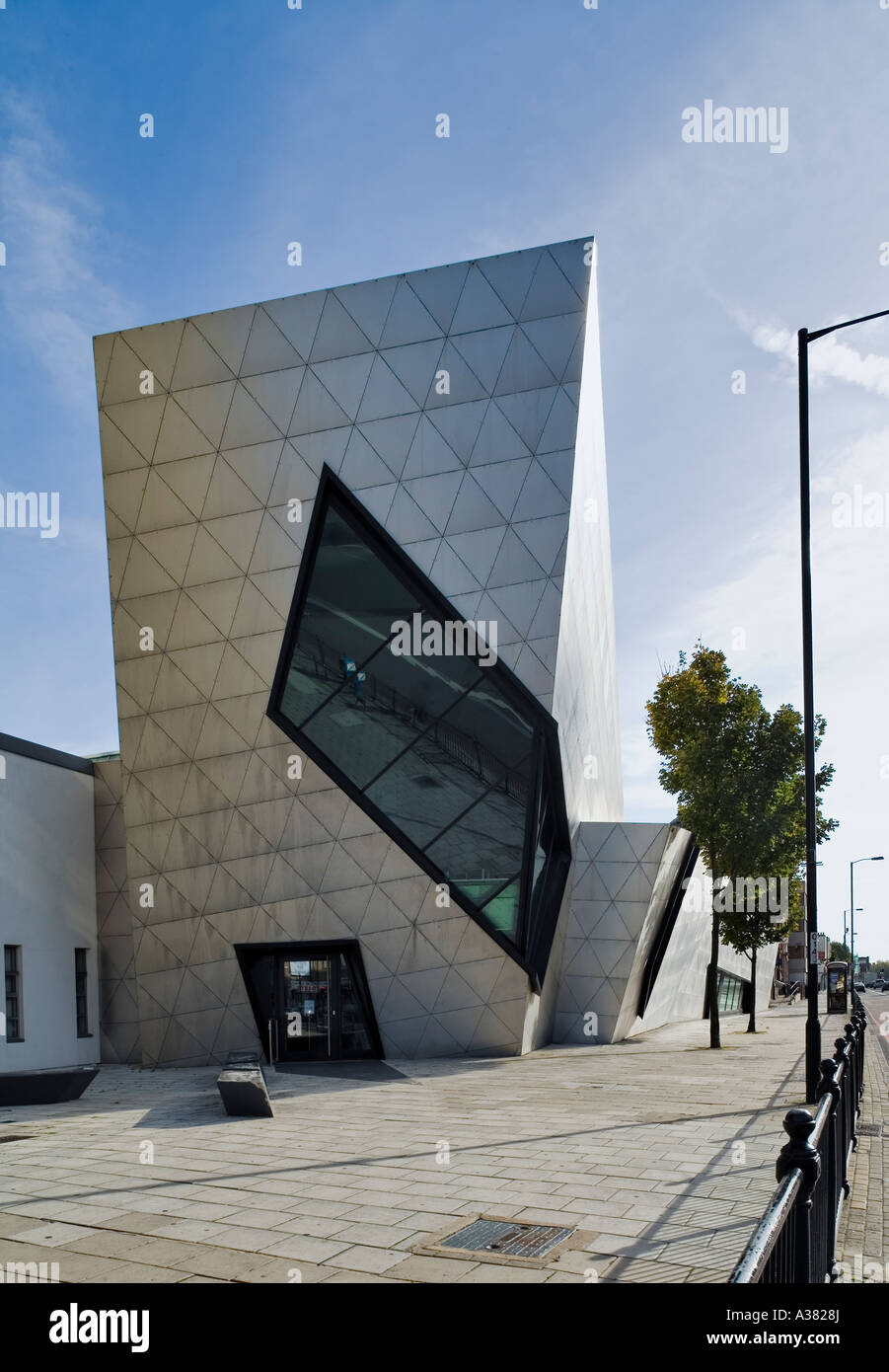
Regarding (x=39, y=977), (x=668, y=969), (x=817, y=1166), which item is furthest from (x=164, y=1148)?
(x=668, y=969)

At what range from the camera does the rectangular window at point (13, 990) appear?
21984 millimetres

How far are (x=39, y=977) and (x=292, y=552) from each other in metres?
10.8

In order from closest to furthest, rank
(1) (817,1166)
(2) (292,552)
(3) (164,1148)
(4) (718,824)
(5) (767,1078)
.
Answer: (1) (817,1166) → (3) (164,1148) → (5) (767,1078) → (2) (292,552) → (4) (718,824)

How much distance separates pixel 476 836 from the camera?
20.4 metres

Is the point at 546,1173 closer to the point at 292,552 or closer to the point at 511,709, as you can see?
the point at 511,709

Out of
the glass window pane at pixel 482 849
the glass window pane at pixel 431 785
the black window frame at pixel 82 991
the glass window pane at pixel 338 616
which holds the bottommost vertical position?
the black window frame at pixel 82 991

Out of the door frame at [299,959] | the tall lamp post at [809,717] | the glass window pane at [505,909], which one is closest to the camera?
the tall lamp post at [809,717]

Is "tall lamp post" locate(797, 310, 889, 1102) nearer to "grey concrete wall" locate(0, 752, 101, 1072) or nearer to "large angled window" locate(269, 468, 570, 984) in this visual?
"large angled window" locate(269, 468, 570, 984)

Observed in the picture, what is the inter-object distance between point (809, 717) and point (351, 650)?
9.63 m

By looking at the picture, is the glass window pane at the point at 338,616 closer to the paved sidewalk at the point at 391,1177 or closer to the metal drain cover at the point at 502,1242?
the paved sidewalk at the point at 391,1177

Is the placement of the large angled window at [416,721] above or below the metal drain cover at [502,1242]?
above

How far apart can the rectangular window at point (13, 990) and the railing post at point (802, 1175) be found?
20201mm

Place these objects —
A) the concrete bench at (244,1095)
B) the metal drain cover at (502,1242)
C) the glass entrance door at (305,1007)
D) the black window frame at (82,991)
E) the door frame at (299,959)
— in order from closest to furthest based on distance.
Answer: the metal drain cover at (502,1242), the concrete bench at (244,1095), the door frame at (299,959), the glass entrance door at (305,1007), the black window frame at (82,991)

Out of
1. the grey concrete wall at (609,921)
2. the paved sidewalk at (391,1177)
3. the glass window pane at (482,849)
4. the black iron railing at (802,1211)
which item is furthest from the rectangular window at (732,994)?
the black iron railing at (802,1211)
